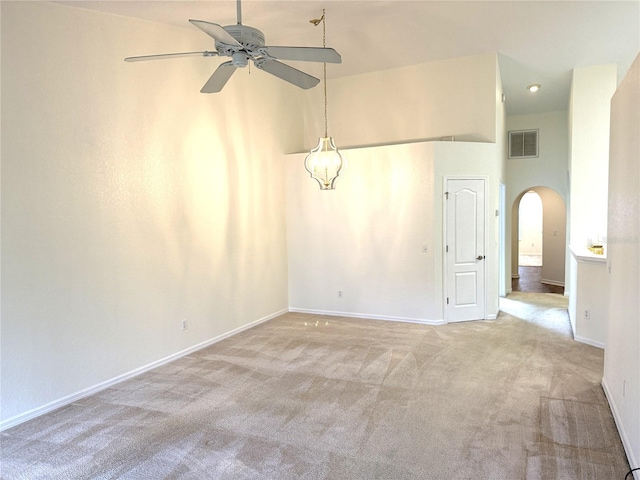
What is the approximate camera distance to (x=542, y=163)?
870cm

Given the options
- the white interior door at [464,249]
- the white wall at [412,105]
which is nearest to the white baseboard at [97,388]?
the white interior door at [464,249]

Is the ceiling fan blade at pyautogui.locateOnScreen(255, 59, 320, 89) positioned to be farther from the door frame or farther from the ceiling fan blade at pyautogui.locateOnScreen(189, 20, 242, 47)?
→ the door frame

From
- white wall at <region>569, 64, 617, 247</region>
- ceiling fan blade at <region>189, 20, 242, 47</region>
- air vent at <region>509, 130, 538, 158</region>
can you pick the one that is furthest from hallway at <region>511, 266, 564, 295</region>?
ceiling fan blade at <region>189, 20, 242, 47</region>

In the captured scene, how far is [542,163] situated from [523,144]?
556 mm

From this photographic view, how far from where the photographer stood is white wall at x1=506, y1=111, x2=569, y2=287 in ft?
28.0

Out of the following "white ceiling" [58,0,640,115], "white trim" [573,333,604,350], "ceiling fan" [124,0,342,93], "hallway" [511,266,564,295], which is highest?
"white ceiling" [58,0,640,115]

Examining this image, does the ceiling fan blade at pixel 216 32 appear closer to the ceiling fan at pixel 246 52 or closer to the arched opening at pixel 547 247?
the ceiling fan at pixel 246 52

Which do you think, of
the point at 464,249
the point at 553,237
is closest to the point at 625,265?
the point at 464,249

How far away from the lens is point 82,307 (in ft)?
12.3

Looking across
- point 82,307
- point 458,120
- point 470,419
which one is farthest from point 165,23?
point 470,419

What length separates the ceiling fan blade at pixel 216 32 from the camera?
7.61ft

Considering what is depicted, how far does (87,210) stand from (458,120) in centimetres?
495

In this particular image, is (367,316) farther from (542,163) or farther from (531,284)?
(542,163)

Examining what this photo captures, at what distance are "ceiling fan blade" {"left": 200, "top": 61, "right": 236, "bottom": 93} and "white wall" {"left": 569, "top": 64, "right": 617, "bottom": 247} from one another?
5663 mm
